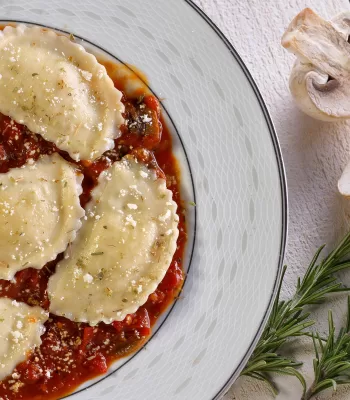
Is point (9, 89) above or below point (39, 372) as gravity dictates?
above

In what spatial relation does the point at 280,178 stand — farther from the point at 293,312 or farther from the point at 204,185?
the point at 293,312

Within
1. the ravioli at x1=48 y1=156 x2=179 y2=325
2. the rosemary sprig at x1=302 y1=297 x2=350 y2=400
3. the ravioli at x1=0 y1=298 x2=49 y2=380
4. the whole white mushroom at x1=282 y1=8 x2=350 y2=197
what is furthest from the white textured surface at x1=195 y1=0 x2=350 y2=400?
the ravioli at x1=0 y1=298 x2=49 y2=380

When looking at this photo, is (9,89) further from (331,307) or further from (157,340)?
(331,307)

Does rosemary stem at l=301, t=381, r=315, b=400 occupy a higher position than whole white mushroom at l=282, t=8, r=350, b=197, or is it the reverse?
whole white mushroom at l=282, t=8, r=350, b=197

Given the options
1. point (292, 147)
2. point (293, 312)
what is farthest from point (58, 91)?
point (293, 312)

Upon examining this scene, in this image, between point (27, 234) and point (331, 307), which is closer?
point (27, 234)

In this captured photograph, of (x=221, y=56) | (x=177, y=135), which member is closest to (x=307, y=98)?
(x=221, y=56)

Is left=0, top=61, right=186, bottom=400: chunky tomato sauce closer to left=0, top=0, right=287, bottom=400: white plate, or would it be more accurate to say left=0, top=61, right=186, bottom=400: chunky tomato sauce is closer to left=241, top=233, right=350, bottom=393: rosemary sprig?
left=0, top=0, right=287, bottom=400: white plate
